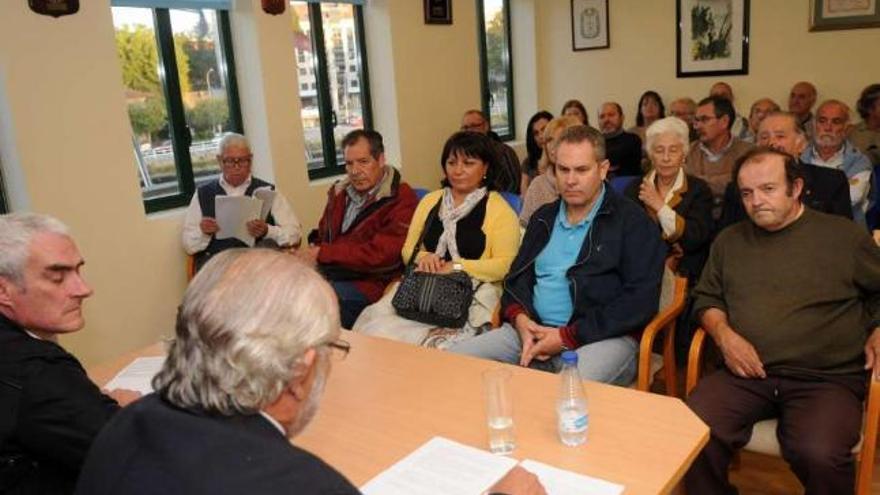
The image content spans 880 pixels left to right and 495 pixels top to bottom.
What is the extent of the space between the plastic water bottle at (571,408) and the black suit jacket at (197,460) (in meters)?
0.70

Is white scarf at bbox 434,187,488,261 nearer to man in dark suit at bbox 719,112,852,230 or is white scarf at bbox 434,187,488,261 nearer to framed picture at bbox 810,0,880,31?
man in dark suit at bbox 719,112,852,230

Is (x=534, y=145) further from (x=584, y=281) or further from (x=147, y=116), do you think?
(x=584, y=281)

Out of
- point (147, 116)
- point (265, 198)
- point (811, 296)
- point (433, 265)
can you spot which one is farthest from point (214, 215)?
point (811, 296)

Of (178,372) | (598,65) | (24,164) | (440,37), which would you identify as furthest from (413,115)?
(178,372)

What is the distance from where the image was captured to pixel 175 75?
14.0ft

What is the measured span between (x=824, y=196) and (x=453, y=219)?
4.96ft

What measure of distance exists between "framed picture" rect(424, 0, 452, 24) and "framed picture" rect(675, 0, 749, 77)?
2.15 meters

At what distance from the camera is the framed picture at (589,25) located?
676cm

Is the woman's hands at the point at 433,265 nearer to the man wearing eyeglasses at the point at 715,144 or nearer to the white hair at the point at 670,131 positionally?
the white hair at the point at 670,131

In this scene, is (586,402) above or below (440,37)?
below

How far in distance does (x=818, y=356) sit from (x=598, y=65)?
5.16 meters

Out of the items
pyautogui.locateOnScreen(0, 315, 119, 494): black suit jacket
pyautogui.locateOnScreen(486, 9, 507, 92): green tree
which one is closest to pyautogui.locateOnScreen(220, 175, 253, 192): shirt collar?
pyautogui.locateOnScreen(0, 315, 119, 494): black suit jacket

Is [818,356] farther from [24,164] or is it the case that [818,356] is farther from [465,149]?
[24,164]

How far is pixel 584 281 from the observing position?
2.57 metres
